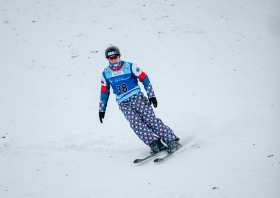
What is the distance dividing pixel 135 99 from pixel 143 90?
2.79m

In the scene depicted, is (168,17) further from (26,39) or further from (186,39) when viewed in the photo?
(26,39)

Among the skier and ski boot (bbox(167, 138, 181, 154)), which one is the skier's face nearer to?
the skier

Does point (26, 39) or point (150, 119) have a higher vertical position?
point (26, 39)

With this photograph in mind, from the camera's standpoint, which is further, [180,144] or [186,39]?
[186,39]

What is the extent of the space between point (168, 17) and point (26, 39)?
203 inches

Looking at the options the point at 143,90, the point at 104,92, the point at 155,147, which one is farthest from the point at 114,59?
the point at 143,90

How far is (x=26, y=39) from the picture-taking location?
862 centimetres

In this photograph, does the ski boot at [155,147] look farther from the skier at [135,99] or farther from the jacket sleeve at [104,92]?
the jacket sleeve at [104,92]

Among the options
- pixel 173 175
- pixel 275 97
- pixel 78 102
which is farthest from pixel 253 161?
pixel 78 102

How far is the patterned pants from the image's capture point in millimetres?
4004

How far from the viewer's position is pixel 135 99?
4.06m

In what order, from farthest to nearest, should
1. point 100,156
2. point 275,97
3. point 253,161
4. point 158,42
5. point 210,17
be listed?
point 210,17 → point 158,42 → point 275,97 → point 100,156 → point 253,161

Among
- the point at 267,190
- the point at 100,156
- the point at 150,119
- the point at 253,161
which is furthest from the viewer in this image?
the point at 100,156

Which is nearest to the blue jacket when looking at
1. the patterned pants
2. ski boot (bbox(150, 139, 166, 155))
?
the patterned pants
